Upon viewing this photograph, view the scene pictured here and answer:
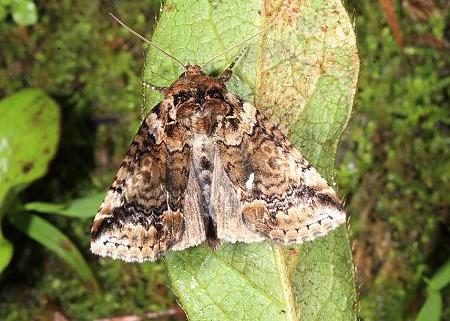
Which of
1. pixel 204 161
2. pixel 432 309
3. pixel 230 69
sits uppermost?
pixel 230 69

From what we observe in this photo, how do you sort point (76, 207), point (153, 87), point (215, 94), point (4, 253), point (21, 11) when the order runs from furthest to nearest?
point (21, 11) → point (76, 207) → point (4, 253) → point (215, 94) → point (153, 87)

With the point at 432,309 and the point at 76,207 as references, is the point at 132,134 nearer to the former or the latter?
the point at 76,207

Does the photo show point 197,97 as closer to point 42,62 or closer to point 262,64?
Result: point 262,64

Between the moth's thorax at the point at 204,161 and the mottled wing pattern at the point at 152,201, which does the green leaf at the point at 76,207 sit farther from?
the moth's thorax at the point at 204,161

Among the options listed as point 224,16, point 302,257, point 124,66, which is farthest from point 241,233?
point 124,66

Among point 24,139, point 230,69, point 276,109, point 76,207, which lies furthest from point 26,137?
point 276,109

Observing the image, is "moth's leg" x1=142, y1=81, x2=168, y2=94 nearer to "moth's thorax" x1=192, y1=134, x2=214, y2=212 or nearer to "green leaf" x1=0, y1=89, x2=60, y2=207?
"moth's thorax" x1=192, y1=134, x2=214, y2=212
